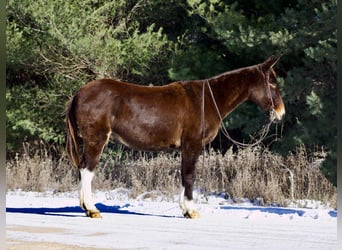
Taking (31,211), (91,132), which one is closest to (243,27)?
(91,132)

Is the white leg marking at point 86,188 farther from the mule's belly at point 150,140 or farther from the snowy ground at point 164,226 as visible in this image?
the mule's belly at point 150,140

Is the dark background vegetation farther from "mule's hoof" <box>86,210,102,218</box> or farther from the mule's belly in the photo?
"mule's hoof" <box>86,210,102,218</box>

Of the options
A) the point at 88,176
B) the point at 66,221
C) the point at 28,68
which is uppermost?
the point at 28,68

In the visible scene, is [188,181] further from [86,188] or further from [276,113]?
[276,113]

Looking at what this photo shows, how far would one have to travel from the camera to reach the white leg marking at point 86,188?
639 cm

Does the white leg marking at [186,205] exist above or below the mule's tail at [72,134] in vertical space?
below

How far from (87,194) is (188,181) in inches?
38.2

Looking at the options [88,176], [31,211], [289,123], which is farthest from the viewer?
[289,123]

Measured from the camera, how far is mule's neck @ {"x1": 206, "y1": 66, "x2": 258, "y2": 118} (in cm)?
654

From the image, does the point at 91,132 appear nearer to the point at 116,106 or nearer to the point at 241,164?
the point at 116,106

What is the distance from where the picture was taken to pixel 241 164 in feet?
27.8

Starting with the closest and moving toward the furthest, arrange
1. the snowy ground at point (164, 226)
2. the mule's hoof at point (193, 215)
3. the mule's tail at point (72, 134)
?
the snowy ground at point (164, 226) < the mule's hoof at point (193, 215) < the mule's tail at point (72, 134)

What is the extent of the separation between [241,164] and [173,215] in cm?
205

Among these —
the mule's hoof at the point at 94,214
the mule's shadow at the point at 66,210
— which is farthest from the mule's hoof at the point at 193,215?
the mule's hoof at the point at 94,214
